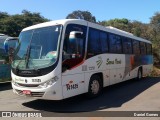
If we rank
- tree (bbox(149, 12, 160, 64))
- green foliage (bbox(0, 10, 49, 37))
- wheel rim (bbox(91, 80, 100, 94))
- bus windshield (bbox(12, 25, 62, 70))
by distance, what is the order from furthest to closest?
tree (bbox(149, 12, 160, 64))
green foliage (bbox(0, 10, 49, 37))
wheel rim (bbox(91, 80, 100, 94))
bus windshield (bbox(12, 25, 62, 70))

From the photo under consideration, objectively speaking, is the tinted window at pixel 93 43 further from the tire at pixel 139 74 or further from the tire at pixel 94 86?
the tire at pixel 139 74

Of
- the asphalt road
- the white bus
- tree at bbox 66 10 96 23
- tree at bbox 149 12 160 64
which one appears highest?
tree at bbox 66 10 96 23

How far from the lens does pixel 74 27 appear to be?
10125 mm

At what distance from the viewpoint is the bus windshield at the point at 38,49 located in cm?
921

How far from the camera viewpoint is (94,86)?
37.1ft

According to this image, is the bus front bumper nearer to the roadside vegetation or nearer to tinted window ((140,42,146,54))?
tinted window ((140,42,146,54))

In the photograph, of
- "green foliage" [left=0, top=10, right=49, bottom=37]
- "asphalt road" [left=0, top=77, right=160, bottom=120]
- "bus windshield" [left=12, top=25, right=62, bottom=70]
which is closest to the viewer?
"bus windshield" [left=12, top=25, right=62, bottom=70]

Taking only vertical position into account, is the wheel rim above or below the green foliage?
below

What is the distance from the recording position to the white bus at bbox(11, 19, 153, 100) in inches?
356

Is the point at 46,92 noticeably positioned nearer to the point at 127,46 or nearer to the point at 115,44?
the point at 115,44

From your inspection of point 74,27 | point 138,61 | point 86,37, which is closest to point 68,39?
point 74,27

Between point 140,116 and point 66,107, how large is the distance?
8.98ft

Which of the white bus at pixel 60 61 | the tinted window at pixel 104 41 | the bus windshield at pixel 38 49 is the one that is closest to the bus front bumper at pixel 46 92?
the white bus at pixel 60 61

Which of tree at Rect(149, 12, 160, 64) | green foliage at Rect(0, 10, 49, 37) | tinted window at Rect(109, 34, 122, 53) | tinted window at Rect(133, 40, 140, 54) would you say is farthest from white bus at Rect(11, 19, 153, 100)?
tree at Rect(149, 12, 160, 64)
